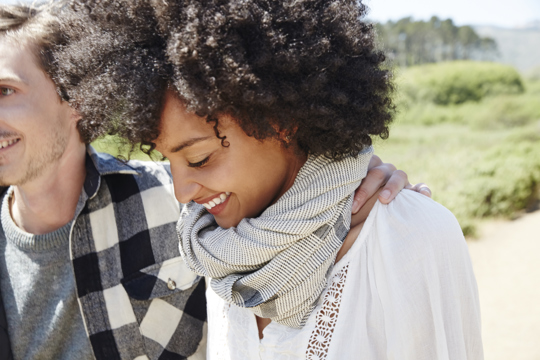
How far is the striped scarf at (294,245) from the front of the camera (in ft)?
4.77

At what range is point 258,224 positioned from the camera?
151 centimetres

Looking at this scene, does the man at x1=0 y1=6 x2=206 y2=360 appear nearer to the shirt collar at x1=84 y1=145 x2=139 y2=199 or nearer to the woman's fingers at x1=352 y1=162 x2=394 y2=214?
the shirt collar at x1=84 y1=145 x2=139 y2=199

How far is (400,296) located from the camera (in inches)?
52.8

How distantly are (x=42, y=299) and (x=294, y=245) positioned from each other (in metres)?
1.49

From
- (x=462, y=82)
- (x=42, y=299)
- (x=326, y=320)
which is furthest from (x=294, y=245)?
(x=462, y=82)

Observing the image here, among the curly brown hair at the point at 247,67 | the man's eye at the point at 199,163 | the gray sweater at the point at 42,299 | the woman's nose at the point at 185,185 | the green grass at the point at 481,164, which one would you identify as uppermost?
the curly brown hair at the point at 247,67

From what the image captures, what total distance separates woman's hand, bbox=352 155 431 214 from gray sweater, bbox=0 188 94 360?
1.54 m

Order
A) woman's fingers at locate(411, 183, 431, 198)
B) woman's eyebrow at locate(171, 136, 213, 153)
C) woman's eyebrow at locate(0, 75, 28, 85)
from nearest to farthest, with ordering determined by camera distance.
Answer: woman's eyebrow at locate(171, 136, 213, 153) → woman's fingers at locate(411, 183, 431, 198) → woman's eyebrow at locate(0, 75, 28, 85)

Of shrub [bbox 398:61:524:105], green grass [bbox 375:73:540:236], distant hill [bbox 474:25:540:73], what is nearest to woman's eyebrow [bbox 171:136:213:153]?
green grass [bbox 375:73:540:236]

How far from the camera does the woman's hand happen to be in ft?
5.02

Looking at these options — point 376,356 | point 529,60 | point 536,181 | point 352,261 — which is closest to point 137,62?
point 352,261

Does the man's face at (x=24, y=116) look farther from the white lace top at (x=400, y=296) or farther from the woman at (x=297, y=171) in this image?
the white lace top at (x=400, y=296)

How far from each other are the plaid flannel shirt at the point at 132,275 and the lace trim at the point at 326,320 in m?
0.96

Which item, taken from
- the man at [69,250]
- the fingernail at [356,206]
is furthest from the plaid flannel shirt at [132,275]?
the fingernail at [356,206]
